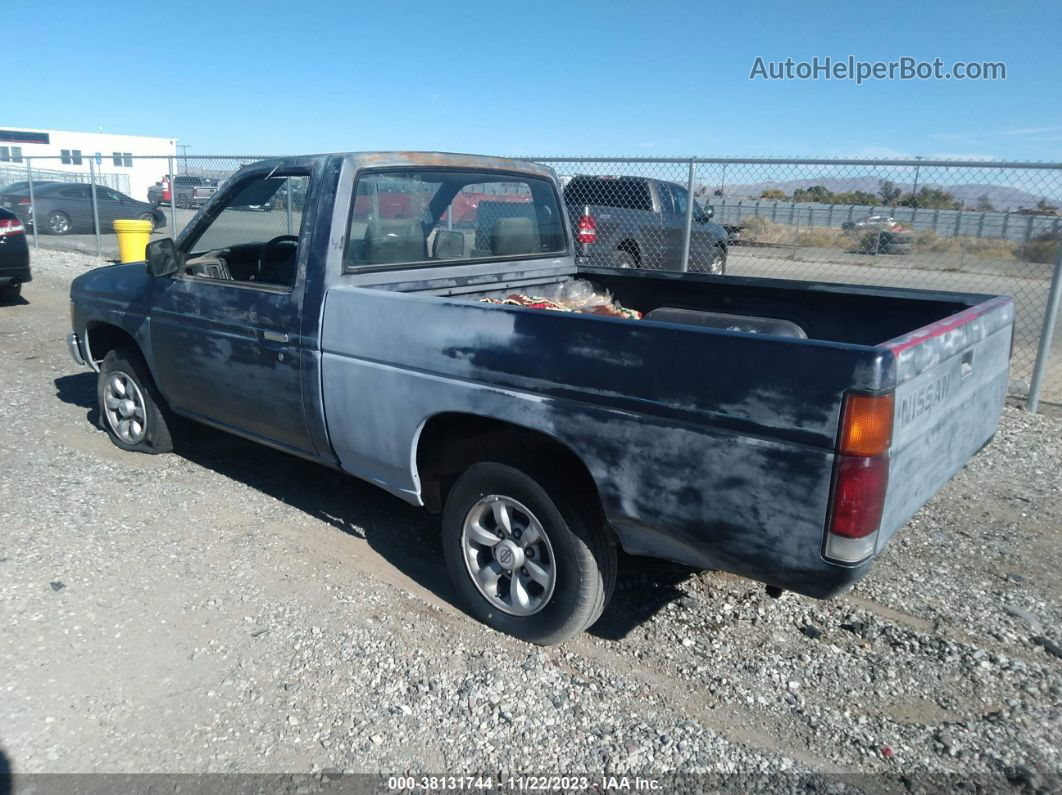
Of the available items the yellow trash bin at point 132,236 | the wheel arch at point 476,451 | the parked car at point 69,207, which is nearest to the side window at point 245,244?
the wheel arch at point 476,451

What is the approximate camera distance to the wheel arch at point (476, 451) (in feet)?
10.4

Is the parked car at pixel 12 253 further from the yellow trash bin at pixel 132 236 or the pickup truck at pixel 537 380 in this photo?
the pickup truck at pixel 537 380

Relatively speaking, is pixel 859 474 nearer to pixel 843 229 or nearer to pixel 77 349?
pixel 77 349

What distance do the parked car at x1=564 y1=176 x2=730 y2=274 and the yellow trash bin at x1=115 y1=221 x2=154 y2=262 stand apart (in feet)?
22.5

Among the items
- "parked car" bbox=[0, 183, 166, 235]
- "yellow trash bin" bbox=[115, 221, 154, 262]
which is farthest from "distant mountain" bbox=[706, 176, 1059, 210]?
"parked car" bbox=[0, 183, 166, 235]

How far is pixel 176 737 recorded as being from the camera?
9.20ft

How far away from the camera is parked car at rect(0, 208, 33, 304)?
1070 cm

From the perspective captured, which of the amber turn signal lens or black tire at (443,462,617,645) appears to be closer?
the amber turn signal lens

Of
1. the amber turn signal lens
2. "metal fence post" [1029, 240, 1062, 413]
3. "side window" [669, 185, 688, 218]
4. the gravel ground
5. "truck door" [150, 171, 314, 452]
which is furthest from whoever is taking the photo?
"side window" [669, 185, 688, 218]

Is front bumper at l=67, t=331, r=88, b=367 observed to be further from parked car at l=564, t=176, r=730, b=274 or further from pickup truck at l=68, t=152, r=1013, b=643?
parked car at l=564, t=176, r=730, b=274

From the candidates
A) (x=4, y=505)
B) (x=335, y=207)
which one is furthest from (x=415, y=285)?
(x=4, y=505)

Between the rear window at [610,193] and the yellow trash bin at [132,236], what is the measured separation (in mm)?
6742

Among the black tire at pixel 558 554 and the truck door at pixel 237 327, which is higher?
the truck door at pixel 237 327

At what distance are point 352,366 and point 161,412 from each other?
224 centimetres
